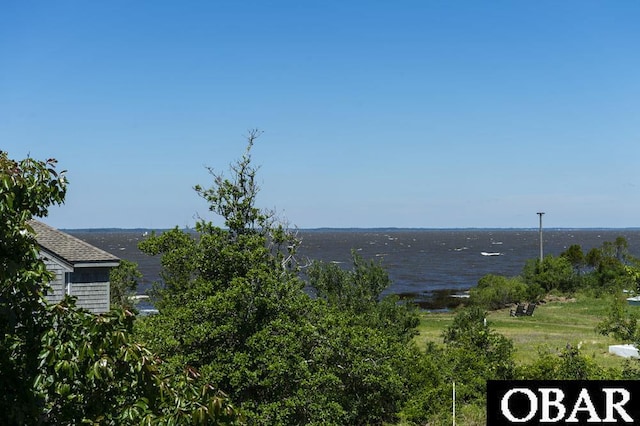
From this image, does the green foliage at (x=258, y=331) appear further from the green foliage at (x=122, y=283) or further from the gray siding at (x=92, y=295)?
the green foliage at (x=122, y=283)

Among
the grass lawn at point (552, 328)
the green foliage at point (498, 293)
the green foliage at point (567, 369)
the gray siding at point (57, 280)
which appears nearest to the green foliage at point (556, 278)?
the grass lawn at point (552, 328)

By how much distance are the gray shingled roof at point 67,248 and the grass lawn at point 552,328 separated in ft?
50.7

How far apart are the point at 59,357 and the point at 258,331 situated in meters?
6.48

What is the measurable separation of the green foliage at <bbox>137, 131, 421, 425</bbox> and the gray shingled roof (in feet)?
9.00

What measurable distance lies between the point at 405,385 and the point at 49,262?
8.90 m

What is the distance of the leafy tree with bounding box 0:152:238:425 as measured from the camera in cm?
602

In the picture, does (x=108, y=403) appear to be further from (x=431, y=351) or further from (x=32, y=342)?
(x=431, y=351)

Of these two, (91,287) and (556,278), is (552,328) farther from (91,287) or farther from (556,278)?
(91,287)

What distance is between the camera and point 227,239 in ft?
45.7

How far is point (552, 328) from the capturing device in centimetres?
4047

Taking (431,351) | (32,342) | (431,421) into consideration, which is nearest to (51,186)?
(32,342)

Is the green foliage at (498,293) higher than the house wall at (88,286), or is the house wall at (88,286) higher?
the house wall at (88,286)

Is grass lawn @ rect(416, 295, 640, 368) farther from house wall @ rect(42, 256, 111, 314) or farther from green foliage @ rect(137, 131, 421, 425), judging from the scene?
house wall @ rect(42, 256, 111, 314)

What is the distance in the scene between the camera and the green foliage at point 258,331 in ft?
39.1
